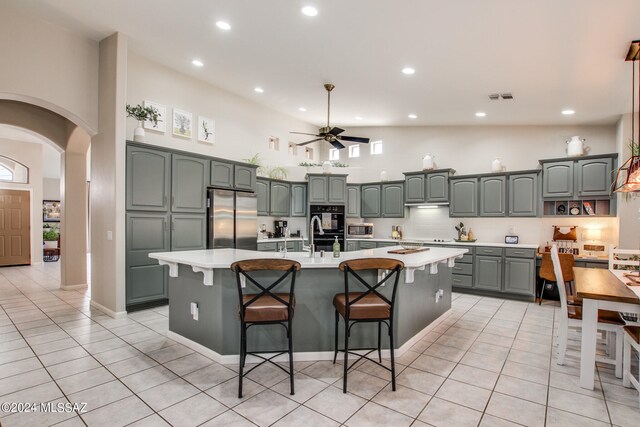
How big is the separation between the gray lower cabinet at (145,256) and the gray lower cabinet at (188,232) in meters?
0.12

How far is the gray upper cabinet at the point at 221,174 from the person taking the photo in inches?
214

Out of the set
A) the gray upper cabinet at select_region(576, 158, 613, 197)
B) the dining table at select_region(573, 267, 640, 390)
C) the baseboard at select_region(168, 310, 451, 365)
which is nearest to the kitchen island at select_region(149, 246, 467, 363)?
the baseboard at select_region(168, 310, 451, 365)

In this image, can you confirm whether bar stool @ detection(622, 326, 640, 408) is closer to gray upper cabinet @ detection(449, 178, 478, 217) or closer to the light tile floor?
the light tile floor

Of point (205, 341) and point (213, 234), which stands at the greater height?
point (213, 234)

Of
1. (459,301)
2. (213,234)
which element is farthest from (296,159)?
(459,301)

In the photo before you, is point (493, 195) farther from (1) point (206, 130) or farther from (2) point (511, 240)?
(1) point (206, 130)

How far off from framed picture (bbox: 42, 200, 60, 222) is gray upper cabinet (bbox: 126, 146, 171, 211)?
10.4 metres

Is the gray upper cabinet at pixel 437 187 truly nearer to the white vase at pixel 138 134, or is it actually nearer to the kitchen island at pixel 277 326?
the kitchen island at pixel 277 326

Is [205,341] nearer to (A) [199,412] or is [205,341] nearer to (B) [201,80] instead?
(A) [199,412]

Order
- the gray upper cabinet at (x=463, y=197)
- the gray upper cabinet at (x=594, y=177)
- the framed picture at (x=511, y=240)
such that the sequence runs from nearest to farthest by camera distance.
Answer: the gray upper cabinet at (x=594, y=177), the framed picture at (x=511, y=240), the gray upper cabinet at (x=463, y=197)

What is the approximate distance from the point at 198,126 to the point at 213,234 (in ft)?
6.59

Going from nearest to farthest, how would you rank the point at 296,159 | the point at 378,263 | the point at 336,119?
the point at 378,263 → the point at 336,119 → the point at 296,159

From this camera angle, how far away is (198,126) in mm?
5816

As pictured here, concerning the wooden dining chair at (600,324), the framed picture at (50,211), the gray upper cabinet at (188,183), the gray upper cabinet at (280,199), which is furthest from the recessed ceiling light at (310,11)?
the framed picture at (50,211)
